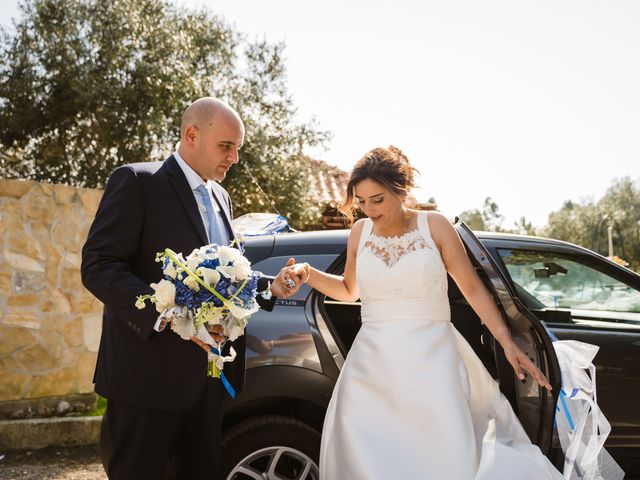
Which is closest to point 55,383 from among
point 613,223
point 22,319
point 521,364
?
point 22,319

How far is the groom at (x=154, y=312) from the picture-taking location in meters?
2.30

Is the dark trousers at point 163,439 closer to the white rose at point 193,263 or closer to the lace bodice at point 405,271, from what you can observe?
the white rose at point 193,263

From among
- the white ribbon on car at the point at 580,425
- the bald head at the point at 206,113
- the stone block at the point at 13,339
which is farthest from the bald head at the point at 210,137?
the stone block at the point at 13,339

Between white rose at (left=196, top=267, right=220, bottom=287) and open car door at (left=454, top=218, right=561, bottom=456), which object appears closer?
white rose at (left=196, top=267, right=220, bottom=287)

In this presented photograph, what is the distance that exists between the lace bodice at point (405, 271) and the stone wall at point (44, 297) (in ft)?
12.4

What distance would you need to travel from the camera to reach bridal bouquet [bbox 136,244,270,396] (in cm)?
213

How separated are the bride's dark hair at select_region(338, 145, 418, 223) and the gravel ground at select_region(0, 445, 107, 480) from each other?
10.5 feet

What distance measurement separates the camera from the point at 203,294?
2.17m

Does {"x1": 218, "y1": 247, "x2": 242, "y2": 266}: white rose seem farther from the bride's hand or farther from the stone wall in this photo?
the stone wall

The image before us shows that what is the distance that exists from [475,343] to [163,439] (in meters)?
2.19

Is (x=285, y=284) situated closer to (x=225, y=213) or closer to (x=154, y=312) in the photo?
(x=225, y=213)

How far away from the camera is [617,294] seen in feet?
13.2

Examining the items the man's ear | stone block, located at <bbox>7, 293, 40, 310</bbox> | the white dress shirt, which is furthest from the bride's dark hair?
stone block, located at <bbox>7, 293, 40, 310</bbox>

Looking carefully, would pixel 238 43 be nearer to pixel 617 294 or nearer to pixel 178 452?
pixel 617 294
